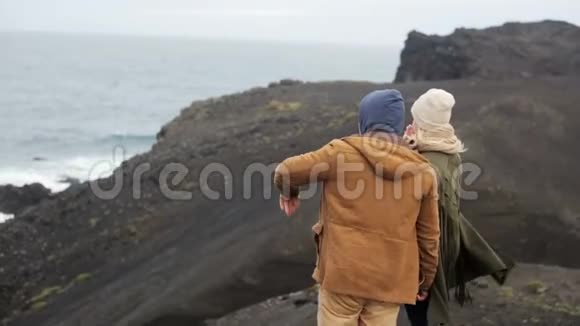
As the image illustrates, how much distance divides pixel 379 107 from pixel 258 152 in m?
14.6

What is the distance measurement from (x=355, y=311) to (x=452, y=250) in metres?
0.75

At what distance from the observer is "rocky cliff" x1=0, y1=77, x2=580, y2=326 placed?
11.0m

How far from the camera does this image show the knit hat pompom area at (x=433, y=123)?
15.2ft

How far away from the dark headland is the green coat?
211 centimetres

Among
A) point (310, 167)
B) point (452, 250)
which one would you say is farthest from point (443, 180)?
point (310, 167)

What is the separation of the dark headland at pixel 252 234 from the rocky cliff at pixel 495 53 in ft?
13.7

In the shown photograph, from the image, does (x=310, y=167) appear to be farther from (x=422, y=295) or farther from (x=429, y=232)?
(x=422, y=295)

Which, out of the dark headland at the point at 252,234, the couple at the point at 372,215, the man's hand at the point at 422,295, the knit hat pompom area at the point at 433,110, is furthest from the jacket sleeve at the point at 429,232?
the dark headland at the point at 252,234

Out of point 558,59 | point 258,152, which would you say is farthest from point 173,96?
point 258,152

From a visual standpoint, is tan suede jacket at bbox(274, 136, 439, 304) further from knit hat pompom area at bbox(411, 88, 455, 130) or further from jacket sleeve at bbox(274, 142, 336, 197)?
knit hat pompom area at bbox(411, 88, 455, 130)

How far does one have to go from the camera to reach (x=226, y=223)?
46.9 feet

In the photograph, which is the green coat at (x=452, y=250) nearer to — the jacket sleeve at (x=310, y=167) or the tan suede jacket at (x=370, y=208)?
the tan suede jacket at (x=370, y=208)

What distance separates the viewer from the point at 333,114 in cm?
2212

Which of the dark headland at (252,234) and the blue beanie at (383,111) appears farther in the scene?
the dark headland at (252,234)
